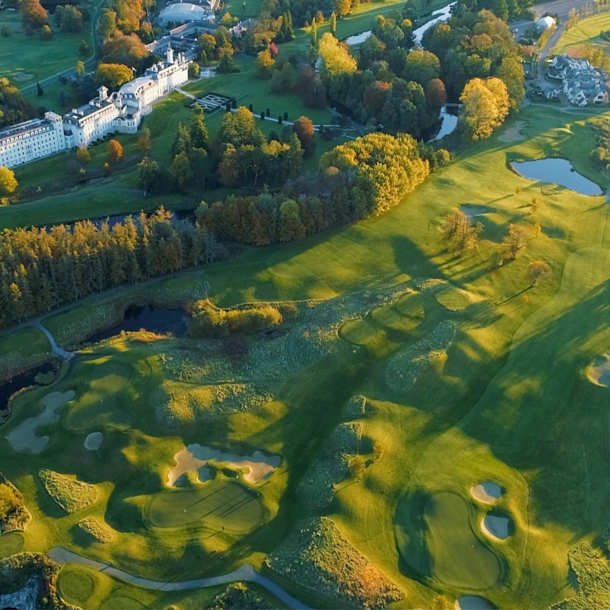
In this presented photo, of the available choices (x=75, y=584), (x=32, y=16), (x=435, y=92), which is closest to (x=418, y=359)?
(x=75, y=584)

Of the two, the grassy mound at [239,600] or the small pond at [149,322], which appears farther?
the small pond at [149,322]

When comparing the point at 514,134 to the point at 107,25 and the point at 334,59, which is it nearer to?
the point at 334,59

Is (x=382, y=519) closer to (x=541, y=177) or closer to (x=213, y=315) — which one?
(x=213, y=315)

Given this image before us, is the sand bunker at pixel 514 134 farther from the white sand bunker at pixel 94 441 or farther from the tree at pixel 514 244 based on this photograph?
the white sand bunker at pixel 94 441

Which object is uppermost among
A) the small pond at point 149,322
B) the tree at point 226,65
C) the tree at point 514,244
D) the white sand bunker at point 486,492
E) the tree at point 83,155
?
the tree at point 226,65

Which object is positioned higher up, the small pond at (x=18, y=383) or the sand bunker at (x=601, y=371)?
the small pond at (x=18, y=383)

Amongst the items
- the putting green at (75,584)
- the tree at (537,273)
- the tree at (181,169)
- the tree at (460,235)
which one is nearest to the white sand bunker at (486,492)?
the putting green at (75,584)

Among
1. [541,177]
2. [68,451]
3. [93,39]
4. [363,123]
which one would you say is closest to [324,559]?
[68,451]

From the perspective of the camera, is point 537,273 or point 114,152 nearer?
point 537,273
